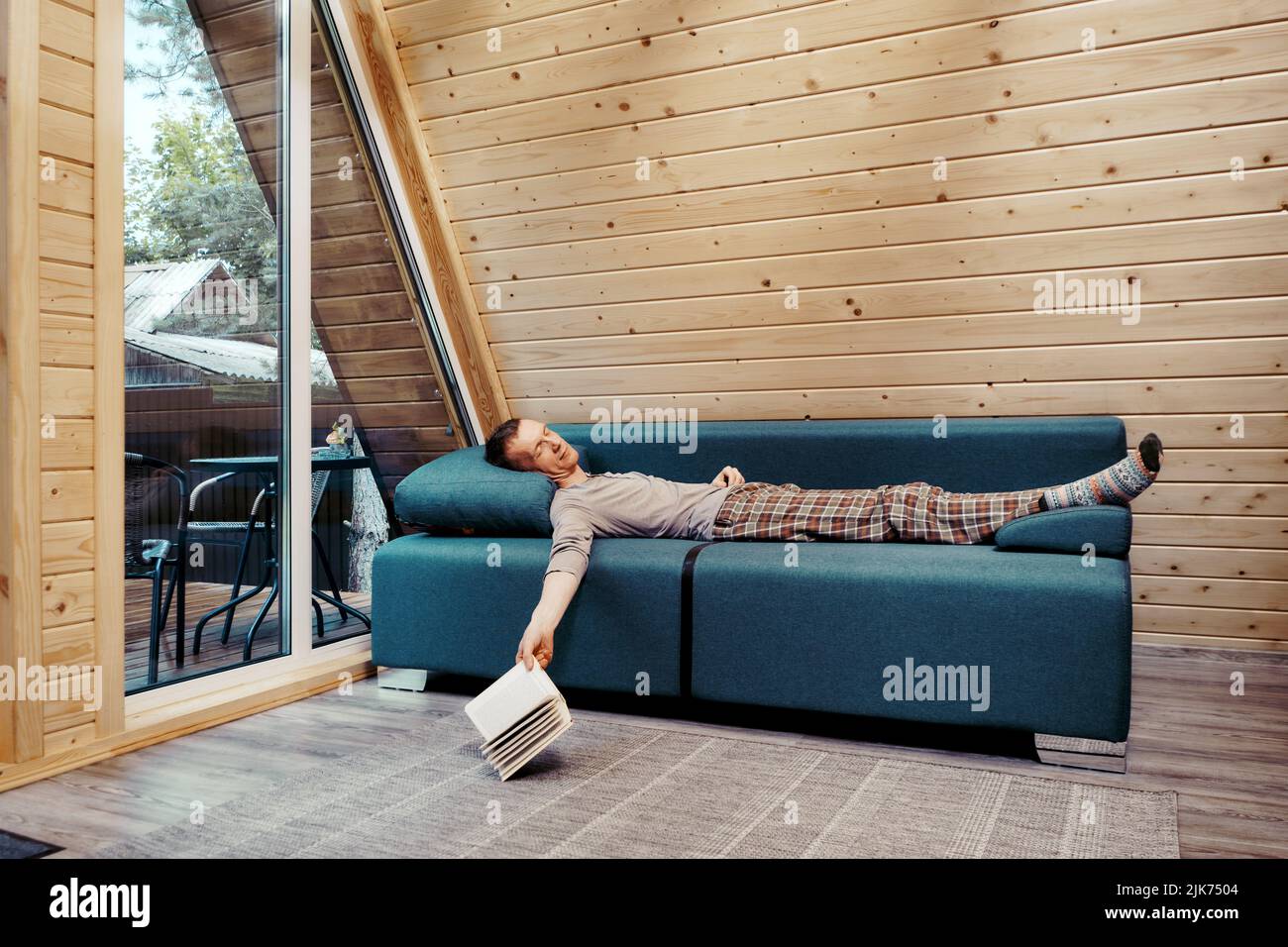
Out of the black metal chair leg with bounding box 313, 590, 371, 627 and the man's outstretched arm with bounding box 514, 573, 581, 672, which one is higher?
the man's outstretched arm with bounding box 514, 573, 581, 672

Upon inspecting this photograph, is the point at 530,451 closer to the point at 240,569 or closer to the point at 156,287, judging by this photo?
the point at 240,569

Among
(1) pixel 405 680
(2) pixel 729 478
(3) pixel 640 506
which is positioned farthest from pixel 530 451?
(1) pixel 405 680

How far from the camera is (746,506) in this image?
271cm

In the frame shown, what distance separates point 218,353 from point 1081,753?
2.27 m

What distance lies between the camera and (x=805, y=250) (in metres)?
2.90

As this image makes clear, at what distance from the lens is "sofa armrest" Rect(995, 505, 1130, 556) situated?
6.95ft

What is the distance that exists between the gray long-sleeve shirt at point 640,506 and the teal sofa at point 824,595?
7 centimetres

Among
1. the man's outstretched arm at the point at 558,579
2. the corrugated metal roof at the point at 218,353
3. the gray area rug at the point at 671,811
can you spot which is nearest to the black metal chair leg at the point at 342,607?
the corrugated metal roof at the point at 218,353

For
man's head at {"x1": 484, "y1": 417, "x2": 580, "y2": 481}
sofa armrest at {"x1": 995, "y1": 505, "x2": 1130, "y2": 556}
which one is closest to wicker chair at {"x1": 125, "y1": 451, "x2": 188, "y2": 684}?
man's head at {"x1": 484, "y1": 417, "x2": 580, "y2": 481}

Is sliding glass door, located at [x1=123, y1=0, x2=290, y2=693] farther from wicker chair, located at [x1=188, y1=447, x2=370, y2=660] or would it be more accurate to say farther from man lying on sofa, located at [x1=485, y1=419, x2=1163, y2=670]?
man lying on sofa, located at [x1=485, y1=419, x2=1163, y2=670]

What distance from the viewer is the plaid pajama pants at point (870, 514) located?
8.00 feet

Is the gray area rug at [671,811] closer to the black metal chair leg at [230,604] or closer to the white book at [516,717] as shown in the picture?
the white book at [516,717]
